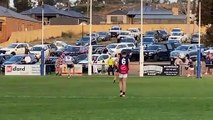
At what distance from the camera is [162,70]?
5262 centimetres

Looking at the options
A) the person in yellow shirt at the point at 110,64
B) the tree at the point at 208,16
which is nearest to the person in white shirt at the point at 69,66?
the person in yellow shirt at the point at 110,64

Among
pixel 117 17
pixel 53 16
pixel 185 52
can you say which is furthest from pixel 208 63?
pixel 117 17

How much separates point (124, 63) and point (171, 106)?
5.67 m

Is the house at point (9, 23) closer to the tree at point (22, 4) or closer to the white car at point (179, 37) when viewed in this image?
the white car at point (179, 37)

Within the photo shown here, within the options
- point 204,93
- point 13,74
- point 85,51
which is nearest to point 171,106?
point 204,93

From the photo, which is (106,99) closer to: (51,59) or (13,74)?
(13,74)

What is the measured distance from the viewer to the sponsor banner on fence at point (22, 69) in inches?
2103

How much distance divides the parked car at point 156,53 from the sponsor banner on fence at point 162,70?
13476 mm

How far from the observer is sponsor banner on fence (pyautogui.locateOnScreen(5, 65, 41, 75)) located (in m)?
53.4

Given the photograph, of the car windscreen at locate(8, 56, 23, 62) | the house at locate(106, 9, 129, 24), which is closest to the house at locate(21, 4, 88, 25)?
the house at locate(106, 9, 129, 24)

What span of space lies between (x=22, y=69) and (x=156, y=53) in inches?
704

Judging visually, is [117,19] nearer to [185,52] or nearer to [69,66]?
[185,52]

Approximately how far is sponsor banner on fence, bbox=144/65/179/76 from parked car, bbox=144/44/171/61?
44.2ft

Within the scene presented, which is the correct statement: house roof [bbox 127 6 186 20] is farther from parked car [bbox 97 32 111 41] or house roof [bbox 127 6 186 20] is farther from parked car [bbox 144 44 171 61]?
parked car [bbox 144 44 171 61]
